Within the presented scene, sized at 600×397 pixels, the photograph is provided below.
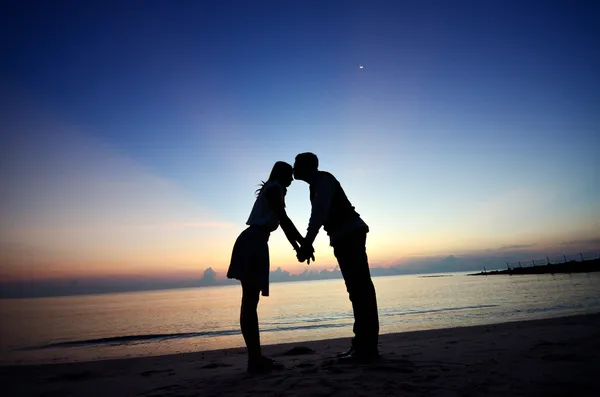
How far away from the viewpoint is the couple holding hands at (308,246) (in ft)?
13.1

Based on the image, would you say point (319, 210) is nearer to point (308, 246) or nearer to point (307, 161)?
point (308, 246)

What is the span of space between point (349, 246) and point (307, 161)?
4.05 feet

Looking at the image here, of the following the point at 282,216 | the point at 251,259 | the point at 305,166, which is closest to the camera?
the point at 251,259

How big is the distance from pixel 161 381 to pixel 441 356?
347 cm

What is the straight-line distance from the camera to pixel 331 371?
349cm

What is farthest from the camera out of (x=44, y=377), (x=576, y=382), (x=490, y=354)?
(x=44, y=377)

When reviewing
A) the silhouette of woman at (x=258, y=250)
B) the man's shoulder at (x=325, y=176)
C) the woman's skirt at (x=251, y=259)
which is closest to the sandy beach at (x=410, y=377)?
the silhouette of woman at (x=258, y=250)

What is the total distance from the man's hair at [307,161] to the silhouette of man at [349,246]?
0.14 m

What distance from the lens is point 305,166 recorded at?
4.55 meters

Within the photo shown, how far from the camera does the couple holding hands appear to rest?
401cm

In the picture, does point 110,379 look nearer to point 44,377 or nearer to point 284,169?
point 44,377

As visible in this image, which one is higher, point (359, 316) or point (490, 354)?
point (359, 316)

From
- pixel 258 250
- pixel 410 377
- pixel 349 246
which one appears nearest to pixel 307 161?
pixel 349 246

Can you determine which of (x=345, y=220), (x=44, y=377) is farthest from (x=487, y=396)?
(x=44, y=377)
